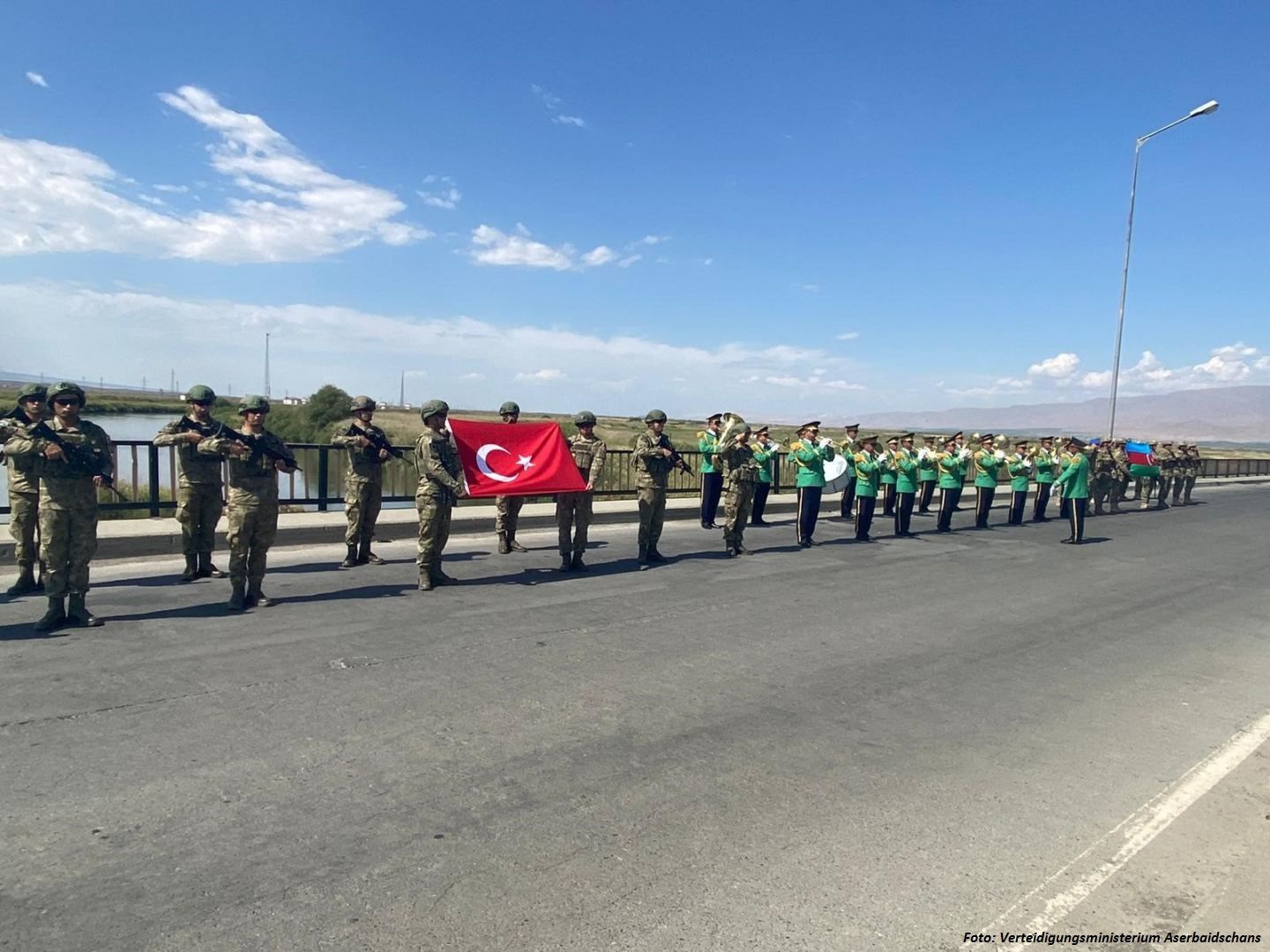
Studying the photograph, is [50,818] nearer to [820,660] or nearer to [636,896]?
[636,896]

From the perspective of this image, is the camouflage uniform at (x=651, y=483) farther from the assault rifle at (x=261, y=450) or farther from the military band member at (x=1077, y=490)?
the military band member at (x=1077, y=490)

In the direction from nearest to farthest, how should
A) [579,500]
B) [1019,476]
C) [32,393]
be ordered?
[32,393], [579,500], [1019,476]

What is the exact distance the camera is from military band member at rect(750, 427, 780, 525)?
15.0m

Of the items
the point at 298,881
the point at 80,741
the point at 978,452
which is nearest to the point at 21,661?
the point at 80,741

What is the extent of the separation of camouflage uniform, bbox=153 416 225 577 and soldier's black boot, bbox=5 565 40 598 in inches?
50.0

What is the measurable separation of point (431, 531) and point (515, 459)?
204 cm

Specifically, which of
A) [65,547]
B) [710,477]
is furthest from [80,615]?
[710,477]

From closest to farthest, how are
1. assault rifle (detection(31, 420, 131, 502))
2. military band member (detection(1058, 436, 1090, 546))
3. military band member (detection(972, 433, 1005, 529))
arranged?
assault rifle (detection(31, 420, 131, 502)) < military band member (detection(1058, 436, 1090, 546)) < military band member (detection(972, 433, 1005, 529))

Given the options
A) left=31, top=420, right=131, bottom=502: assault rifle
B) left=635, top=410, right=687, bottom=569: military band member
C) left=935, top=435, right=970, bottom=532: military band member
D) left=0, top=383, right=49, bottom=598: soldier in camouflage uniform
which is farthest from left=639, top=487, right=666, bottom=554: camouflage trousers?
left=935, top=435, right=970, bottom=532: military band member

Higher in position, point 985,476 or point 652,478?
point 652,478

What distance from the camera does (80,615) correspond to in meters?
6.65

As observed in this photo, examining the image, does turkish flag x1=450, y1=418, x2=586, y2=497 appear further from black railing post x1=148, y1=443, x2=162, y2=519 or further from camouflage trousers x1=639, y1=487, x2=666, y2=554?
black railing post x1=148, y1=443, x2=162, y2=519

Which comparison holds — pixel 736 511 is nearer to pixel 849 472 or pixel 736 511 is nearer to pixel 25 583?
pixel 849 472

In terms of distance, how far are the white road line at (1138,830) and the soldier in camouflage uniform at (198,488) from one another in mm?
7695
